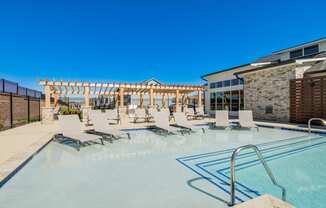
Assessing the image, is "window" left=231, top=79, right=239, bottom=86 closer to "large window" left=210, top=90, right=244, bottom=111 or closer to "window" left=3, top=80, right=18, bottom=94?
"large window" left=210, top=90, right=244, bottom=111

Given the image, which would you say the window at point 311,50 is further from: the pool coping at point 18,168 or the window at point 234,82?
the pool coping at point 18,168

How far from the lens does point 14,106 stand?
10.6m

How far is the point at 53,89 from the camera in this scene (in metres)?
16.7

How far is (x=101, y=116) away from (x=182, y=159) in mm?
4689

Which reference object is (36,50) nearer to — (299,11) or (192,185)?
(192,185)

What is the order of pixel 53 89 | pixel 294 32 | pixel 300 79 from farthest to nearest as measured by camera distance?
pixel 294 32, pixel 53 89, pixel 300 79

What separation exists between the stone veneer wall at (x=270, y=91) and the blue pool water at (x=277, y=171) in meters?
6.35

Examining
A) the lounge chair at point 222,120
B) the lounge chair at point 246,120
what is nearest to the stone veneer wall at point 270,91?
the lounge chair at point 246,120

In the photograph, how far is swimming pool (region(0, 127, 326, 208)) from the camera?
3.27m

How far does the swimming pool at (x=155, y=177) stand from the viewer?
3.27 metres

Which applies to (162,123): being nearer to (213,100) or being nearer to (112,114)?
(112,114)

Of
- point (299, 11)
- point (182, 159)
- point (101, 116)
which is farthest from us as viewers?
point (299, 11)

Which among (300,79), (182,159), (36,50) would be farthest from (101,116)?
(36,50)

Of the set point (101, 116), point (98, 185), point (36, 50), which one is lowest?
point (98, 185)
